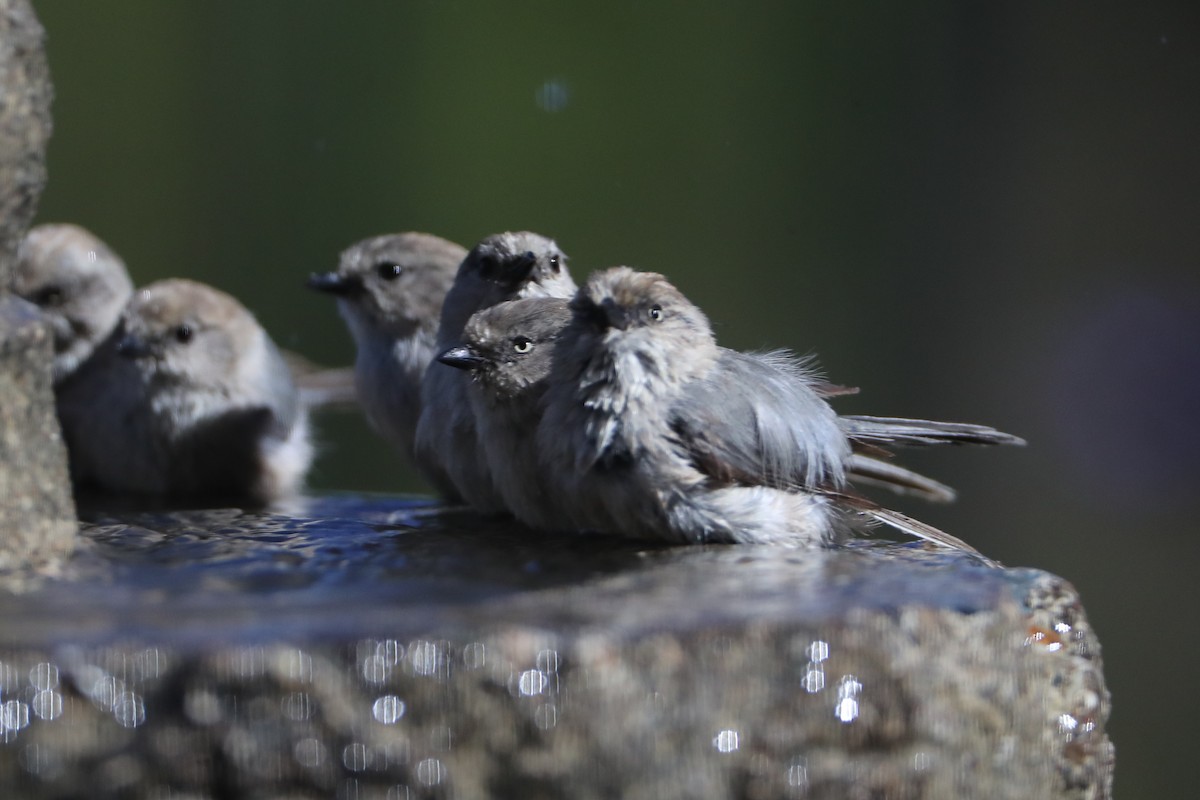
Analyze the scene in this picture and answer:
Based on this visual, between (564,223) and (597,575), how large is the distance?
6.12 m

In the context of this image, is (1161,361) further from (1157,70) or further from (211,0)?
(211,0)

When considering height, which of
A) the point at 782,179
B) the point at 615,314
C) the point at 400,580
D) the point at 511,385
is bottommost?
the point at 400,580

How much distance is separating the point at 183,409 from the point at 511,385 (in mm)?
1543

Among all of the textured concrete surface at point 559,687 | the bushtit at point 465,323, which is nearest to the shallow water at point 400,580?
the textured concrete surface at point 559,687

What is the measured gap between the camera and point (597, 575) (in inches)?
92.1

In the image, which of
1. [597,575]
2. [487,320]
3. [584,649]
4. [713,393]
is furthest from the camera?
[487,320]

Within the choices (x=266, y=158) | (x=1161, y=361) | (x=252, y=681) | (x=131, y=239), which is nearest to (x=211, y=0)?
(x=266, y=158)

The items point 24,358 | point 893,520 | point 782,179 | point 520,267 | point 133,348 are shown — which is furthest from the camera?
point 782,179

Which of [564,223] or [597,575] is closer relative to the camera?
[597,575]

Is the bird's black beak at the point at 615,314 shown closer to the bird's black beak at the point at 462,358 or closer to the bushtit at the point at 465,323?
the bird's black beak at the point at 462,358

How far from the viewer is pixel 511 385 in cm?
309

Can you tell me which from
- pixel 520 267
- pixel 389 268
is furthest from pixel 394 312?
pixel 520 267

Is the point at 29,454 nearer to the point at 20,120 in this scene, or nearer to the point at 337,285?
the point at 20,120

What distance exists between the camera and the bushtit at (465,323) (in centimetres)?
341
